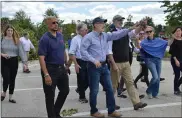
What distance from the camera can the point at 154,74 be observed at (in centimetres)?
820

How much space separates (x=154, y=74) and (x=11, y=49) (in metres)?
3.16

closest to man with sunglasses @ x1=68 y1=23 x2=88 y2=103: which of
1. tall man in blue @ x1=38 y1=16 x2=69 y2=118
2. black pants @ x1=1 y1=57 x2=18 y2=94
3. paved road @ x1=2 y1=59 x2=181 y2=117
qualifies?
paved road @ x1=2 y1=59 x2=181 y2=117

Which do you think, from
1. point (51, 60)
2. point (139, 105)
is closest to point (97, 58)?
point (51, 60)

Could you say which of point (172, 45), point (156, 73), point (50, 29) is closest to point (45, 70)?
point (50, 29)

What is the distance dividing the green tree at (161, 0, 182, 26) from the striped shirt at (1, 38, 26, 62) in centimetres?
3591

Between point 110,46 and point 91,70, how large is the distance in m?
0.90

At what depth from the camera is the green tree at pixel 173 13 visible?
4274 centimetres

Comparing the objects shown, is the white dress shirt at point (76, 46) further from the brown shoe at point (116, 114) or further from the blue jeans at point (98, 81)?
the brown shoe at point (116, 114)

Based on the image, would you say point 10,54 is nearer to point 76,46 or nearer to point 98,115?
point 76,46

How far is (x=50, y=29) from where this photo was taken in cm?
602

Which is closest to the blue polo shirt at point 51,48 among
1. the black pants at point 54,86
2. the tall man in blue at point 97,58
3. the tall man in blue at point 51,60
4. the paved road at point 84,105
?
the tall man in blue at point 51,60

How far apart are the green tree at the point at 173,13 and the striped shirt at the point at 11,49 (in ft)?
118

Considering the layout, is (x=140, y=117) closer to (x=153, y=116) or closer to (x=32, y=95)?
(x=153, y=116)

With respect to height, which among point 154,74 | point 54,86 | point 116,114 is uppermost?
point 54,86
